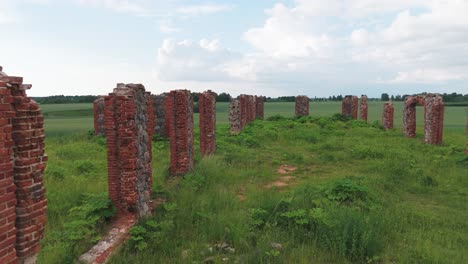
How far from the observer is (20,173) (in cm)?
382

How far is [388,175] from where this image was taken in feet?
36.6

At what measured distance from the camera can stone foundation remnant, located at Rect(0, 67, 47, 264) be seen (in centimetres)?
353

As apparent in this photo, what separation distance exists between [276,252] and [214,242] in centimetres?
117

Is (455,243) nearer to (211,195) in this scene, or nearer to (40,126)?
(211,195)

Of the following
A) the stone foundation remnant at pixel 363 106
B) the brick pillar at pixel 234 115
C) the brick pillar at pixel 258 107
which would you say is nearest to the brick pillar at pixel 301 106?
the brick pillar at pixel 258 107

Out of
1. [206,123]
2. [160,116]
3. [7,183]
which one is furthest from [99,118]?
[7,183]

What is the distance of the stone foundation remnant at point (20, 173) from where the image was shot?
3.53 meters

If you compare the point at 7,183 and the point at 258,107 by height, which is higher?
the point at 258,107

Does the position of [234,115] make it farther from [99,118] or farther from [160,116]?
[99,118]

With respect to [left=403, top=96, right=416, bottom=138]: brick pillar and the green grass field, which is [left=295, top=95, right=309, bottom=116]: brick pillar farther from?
the green grass field

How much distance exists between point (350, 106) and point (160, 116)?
20.1 m

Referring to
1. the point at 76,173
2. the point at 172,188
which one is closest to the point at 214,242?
the point at 172,188

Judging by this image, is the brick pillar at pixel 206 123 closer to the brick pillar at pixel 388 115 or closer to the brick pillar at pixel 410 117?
the brick pillar at pixel 410 117

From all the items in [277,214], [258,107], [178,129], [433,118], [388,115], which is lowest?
[277,214]
